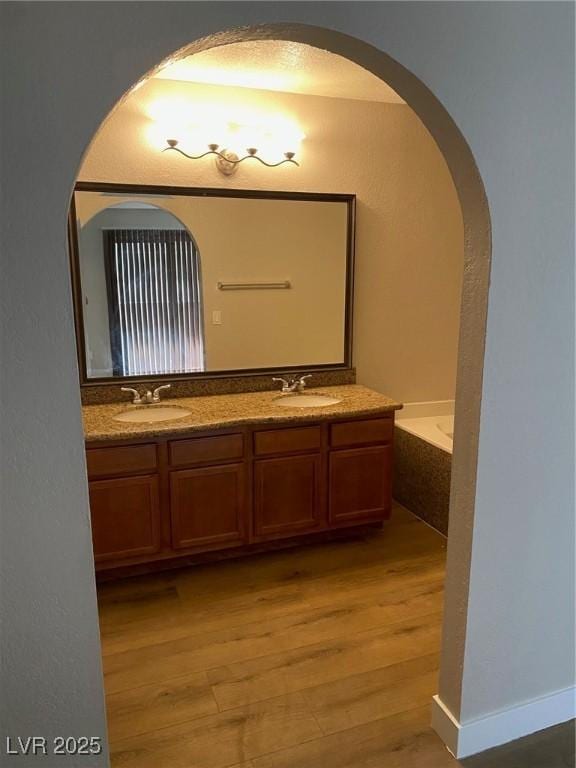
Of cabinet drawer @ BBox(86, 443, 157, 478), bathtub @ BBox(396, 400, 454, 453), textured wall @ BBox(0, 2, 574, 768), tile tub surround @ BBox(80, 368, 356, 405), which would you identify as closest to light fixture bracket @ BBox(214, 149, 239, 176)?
tile tub surround @ BBox(80, 368, 356, 405)

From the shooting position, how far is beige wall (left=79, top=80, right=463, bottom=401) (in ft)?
9.04

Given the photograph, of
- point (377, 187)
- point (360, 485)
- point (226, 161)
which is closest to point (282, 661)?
point (360, 485)

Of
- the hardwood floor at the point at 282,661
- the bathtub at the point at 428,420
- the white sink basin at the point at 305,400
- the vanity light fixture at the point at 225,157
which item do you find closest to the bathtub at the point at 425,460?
the bathtub at the point at 428,420

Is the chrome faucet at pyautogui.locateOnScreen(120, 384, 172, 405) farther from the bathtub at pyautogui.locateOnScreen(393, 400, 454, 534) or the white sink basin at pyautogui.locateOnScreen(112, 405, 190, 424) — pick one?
the bathtub at pyautogui.locateOnScreen(393, 400, 454, 534)

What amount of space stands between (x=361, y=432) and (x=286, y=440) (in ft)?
1.39

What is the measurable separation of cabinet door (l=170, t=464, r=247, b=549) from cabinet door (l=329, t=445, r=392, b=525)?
20.0 inches

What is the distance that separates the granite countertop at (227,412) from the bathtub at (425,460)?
1.39 feet

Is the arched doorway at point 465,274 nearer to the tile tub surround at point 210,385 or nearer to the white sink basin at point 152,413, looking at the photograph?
the white sink basin at point 152,413

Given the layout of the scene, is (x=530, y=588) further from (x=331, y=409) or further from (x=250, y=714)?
(x=331, y=409)

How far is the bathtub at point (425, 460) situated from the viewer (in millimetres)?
3043

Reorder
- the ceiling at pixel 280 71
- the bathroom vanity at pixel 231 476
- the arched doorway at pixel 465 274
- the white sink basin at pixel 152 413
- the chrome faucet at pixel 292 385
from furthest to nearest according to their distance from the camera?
the chrome faucet at pixel 292 385 < the white sink basin at pixel 152 413 < the bathroom vanity at pixel 231 476 < the ceiling at pixel 280 71 < the arched doorway at pixel 465 274

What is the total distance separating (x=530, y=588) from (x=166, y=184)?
2.46m

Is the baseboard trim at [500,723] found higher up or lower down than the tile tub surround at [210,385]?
lower down

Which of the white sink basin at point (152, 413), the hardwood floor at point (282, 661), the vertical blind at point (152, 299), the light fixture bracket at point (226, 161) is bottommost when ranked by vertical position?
the hardwood floor at point (282, 661)
